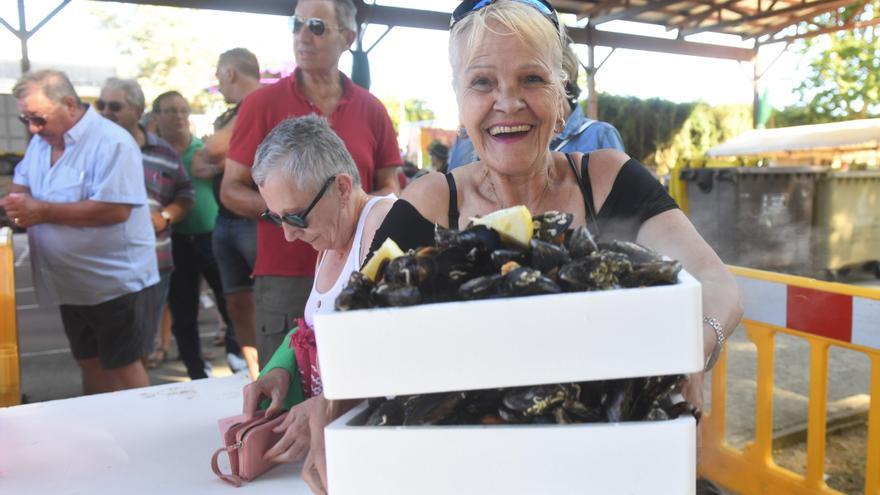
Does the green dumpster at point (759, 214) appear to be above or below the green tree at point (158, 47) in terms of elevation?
below

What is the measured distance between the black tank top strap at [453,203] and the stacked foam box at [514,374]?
62 cm

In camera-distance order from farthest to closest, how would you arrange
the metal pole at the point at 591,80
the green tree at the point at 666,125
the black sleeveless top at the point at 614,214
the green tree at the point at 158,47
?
the green tree at the point at 158,47 → the green tree at the point at 666,125 → the metal pole at the point at 591,80 → the black sleeveless top at the point at 614,214

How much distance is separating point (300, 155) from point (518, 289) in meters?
1.27

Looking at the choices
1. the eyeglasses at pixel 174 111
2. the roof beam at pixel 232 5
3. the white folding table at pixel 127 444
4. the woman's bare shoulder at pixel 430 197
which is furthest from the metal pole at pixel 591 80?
the woman's bare shoulder at pixel 430 197

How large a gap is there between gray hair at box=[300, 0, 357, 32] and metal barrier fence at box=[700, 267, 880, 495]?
78.3 inches

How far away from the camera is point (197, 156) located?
13.4 feet

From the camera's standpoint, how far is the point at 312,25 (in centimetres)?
245

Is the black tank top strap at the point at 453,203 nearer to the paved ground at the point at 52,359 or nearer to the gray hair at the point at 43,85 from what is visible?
the gray hair at the point at 43,85

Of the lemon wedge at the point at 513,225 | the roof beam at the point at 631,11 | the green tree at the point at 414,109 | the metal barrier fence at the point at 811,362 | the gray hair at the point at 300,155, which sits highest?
the green tree at the point at 414,109

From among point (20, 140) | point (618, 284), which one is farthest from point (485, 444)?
point (20, 140)

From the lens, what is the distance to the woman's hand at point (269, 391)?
4.83 ft

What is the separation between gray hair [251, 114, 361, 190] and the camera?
1.80m

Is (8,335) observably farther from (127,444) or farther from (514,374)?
(514,374)

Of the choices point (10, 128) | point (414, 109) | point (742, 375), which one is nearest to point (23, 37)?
point (10, 128)
